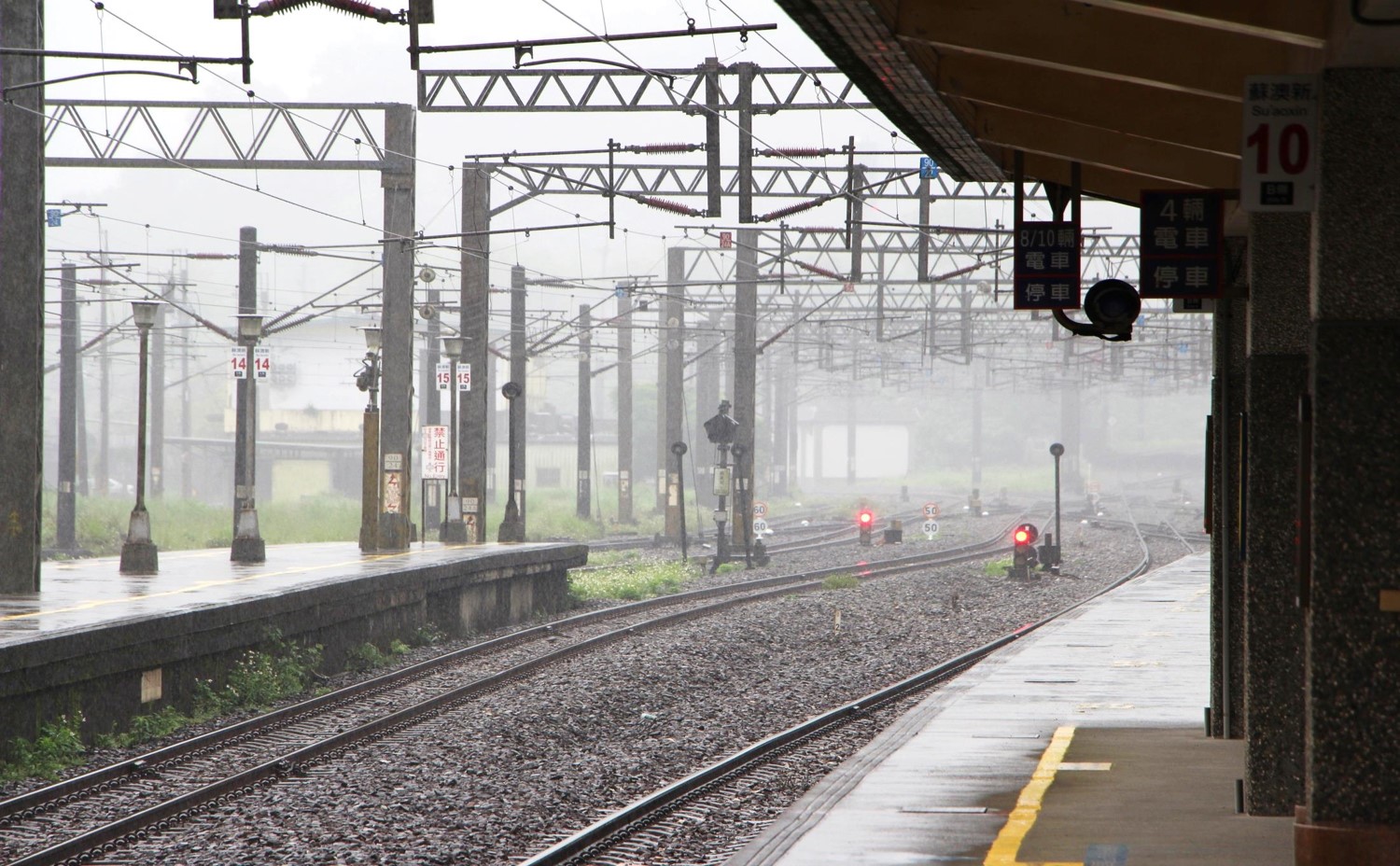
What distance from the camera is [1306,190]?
618 cm

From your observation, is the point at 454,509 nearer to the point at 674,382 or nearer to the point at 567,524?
the point at 674,382

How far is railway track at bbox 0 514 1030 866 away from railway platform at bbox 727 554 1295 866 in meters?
3.90

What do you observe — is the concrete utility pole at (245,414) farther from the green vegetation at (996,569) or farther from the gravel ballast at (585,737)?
the green vegetation at (996,569)

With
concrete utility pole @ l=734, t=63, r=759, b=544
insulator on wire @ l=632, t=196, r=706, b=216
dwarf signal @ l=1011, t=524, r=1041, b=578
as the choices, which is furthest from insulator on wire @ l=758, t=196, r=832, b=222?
dwarf signal @ l=1011, t=524, r=1041, b=578

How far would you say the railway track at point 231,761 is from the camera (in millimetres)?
9344

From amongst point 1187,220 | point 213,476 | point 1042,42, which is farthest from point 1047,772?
point 213,476

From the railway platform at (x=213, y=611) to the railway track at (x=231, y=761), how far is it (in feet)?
3.09

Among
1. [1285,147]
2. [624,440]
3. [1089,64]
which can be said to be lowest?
[624,440]

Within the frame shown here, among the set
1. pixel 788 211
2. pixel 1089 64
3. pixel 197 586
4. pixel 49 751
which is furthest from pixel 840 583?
pixel 1089 64

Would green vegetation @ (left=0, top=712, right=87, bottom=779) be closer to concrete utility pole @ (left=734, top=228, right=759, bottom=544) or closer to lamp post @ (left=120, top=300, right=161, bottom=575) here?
lamp post @ (left=120, top=300, right=161, bottom=575)

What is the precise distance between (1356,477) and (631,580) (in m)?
23.2

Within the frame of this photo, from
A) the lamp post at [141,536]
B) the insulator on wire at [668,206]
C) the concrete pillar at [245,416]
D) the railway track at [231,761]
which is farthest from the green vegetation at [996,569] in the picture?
the lamp post at [141,536]

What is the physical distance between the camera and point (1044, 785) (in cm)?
921

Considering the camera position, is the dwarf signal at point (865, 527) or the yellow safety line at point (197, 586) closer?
the yellow safety line at point (197, 586)
